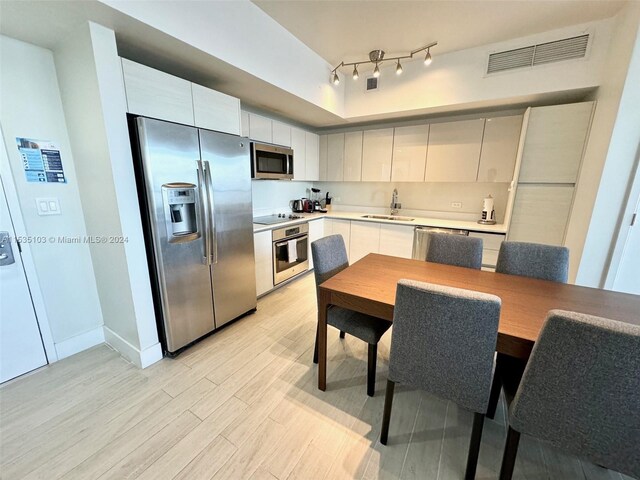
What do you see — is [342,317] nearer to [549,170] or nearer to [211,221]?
[211,221]

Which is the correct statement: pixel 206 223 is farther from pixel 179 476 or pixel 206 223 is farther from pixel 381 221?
pixel 381 221

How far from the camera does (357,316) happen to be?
1723mm

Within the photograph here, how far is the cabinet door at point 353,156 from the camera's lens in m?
3.87

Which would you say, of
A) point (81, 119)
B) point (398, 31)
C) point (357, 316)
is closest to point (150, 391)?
point (357, 316)

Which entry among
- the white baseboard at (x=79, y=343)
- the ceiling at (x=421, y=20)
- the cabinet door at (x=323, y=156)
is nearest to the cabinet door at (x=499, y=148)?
the ceiling at (x=421, y=20)

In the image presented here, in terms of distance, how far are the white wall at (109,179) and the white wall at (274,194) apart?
Answer: 5.67ft

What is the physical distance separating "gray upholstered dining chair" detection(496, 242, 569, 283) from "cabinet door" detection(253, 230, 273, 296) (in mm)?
2192

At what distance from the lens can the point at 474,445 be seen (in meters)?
1.15

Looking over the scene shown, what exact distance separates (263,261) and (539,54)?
11.2 ft

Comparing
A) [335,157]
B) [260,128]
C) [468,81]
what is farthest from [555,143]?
[260,128]

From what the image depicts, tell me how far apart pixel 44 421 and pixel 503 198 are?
186 inches

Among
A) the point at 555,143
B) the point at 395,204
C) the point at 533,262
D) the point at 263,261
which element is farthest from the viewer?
the point at 395,204

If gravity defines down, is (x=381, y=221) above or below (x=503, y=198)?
below

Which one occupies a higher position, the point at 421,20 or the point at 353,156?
the point at 421,20
